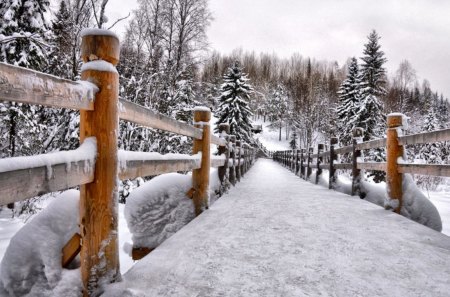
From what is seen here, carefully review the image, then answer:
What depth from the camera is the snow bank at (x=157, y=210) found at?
2564 mm

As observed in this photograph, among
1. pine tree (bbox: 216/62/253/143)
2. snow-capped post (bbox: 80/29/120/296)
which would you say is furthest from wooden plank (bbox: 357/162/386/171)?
pine tree (bbox: 216/62/253/143)

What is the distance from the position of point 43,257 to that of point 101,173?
1.39ft

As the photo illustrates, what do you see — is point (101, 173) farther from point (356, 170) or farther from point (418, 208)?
point (356, 170)

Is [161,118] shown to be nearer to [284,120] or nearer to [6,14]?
[6,14]

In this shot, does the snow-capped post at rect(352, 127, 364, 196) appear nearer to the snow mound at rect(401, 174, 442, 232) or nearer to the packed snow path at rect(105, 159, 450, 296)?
the snow mound at rect(401, 174, 442, 232)

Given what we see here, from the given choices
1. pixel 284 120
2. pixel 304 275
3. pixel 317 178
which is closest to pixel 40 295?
pixel 304 275

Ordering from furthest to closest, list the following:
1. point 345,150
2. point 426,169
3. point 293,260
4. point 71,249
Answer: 1. point 345,150
2. point 426,169
3. point 293,260
4. point 71,249

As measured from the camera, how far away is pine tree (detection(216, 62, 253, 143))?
99.2 ft

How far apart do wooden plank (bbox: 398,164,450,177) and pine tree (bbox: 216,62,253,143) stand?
2591 centimetres

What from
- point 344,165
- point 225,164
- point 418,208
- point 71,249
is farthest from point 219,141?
point 71,249

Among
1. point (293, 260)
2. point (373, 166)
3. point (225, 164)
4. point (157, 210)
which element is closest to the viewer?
point (293, 260)

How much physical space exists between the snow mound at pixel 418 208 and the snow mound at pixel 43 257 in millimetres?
3391

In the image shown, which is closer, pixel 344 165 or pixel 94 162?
pixel 94 162

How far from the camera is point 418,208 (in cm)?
362
